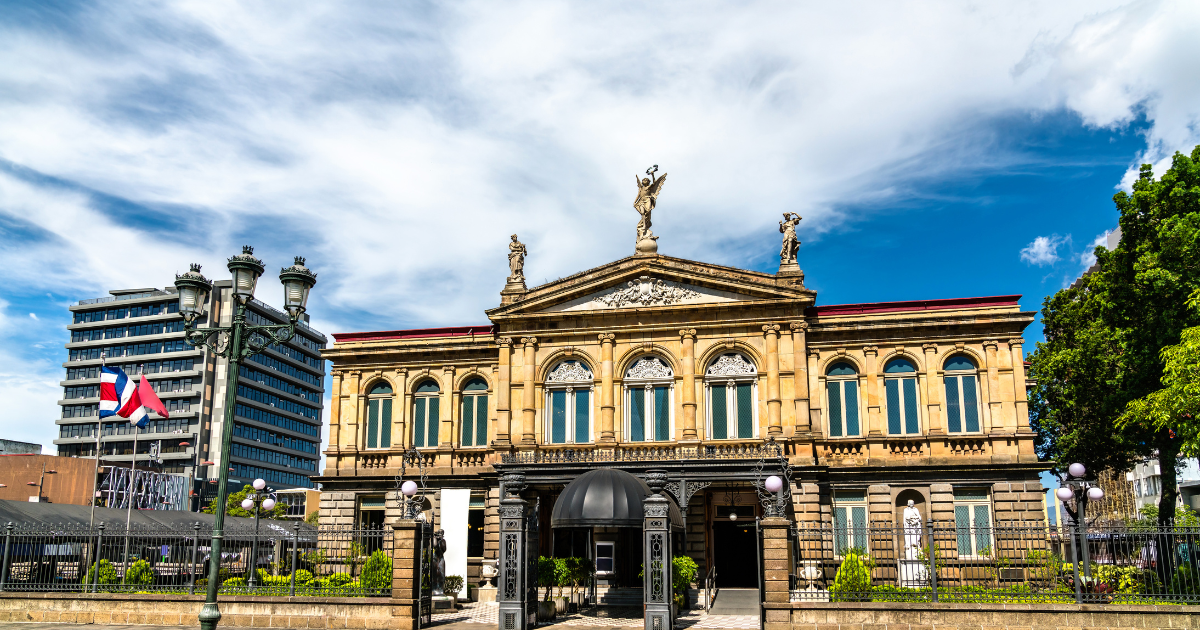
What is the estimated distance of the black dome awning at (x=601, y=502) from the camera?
82.1 ft

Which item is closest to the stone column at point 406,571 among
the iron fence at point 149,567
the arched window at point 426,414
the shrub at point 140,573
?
the iron fence at point 149,567

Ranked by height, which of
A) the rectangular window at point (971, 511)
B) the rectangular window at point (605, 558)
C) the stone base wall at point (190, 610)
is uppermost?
the rectangular window at point (971, 511)

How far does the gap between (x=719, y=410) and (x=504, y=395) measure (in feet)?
27.7

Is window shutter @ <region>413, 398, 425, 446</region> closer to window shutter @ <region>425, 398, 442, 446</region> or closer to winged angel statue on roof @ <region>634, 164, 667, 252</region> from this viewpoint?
window shutter @ <region>425, 398, 442, 446</region>

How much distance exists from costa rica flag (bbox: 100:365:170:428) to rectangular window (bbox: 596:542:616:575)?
16.3 m

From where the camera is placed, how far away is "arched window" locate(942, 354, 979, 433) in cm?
3203

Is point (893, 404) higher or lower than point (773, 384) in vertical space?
lower

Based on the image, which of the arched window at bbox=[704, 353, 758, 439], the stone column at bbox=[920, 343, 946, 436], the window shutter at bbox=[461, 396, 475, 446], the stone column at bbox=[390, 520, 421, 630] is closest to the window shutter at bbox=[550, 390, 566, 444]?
the window shutter at bbox=[461, 396, 475, 446]

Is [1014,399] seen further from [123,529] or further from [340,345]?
[123,529]

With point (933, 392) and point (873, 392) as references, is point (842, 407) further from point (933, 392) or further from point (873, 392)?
point (933, 392)

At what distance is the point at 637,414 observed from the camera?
33781mm

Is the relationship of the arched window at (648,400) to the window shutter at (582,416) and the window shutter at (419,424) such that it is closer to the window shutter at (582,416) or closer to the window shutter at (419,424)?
the window shutter at (582,416)

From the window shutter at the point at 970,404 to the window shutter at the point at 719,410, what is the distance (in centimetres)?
864

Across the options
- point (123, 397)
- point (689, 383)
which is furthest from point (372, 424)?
point (689, 383)
